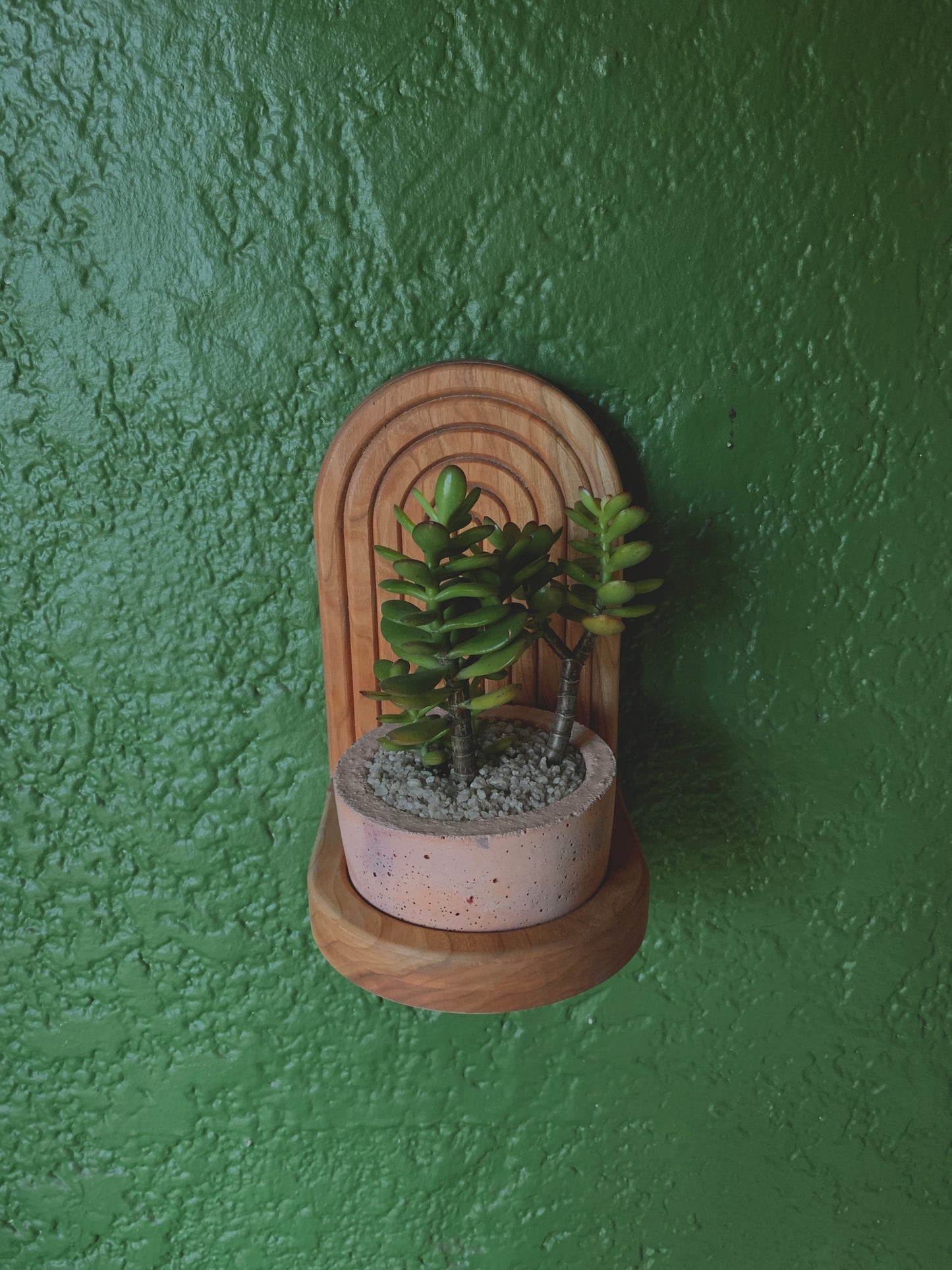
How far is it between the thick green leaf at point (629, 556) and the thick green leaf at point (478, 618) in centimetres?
9

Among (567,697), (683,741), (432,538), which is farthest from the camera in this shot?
(683,741)

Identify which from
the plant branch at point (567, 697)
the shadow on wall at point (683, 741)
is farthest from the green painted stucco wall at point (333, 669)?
the plant branch at point (567, 697)

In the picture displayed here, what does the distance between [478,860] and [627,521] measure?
23 centimetres

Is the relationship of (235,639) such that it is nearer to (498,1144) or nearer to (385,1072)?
(385,1072)

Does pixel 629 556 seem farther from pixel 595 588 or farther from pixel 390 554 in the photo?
pixel 390 554

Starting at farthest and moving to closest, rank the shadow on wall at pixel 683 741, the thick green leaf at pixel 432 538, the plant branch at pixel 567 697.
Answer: the shadow on wall at pixel 683 741, the plant branch at pixel 567 697, the thick green leaf at pixel 432 538

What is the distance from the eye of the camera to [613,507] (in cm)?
57

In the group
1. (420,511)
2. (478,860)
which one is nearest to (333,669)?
(420,511)

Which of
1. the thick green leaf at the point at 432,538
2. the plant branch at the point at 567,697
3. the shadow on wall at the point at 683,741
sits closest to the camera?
the thick green leaf at the point at 432,538

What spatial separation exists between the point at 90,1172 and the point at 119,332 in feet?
2.55

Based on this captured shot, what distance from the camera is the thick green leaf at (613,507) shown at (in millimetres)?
567

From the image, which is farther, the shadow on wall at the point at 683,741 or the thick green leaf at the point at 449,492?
the shadow on wall at the point at 683,741

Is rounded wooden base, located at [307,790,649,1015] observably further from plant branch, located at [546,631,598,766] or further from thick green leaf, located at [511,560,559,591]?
thick green leaf, located at [511,560,559,591]

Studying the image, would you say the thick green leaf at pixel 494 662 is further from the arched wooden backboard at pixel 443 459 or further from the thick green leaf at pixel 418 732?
the arched wooden backboard at pixel 443 459
